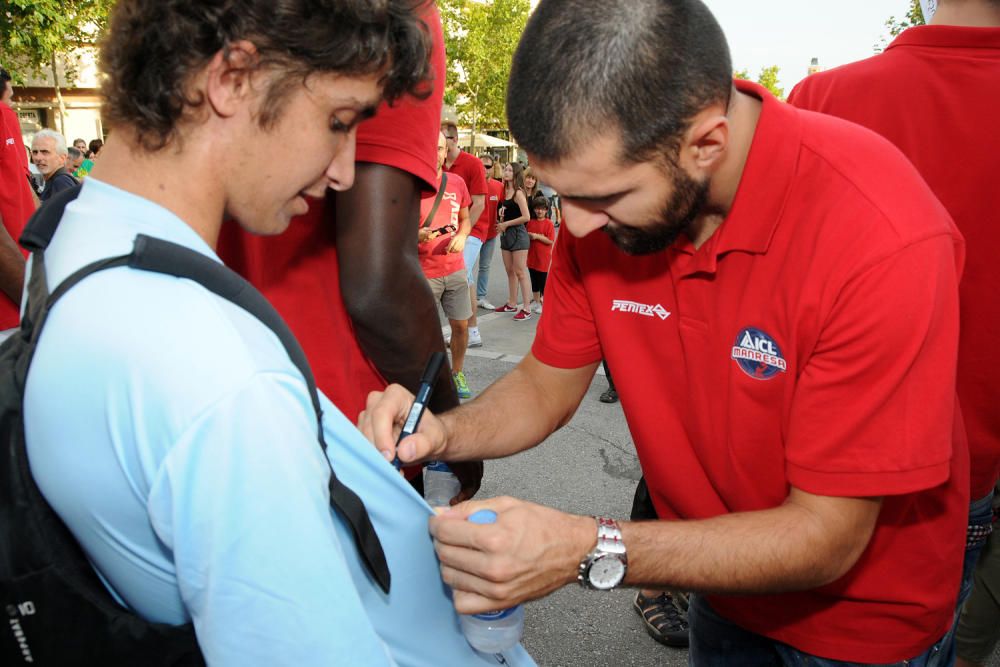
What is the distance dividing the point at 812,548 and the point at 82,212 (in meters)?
1.28

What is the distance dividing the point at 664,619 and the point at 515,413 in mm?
1750

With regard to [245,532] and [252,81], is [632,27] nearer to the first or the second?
[252,81]

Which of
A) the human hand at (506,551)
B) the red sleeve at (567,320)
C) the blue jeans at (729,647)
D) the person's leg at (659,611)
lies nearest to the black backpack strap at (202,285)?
the human hand at (506,551)

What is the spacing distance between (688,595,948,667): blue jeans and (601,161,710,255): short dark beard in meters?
0.94

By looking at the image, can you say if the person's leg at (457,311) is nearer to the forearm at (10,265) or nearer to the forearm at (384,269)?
the forearm at (10,265)

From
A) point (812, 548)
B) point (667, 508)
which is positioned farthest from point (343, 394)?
point (812, 548)

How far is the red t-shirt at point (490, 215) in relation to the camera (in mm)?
8078

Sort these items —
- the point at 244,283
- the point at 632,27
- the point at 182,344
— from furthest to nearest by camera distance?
the point at 632,27, the point at 244,283, the point at 182,344

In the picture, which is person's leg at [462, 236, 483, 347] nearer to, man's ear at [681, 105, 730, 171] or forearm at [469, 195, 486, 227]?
forearm at [469, 195, 486, 227]

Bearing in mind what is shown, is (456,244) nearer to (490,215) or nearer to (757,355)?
(490,215)

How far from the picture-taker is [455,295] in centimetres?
642

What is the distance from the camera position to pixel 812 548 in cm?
135

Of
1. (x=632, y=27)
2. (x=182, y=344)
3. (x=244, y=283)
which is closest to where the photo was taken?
(x=182, y=344)

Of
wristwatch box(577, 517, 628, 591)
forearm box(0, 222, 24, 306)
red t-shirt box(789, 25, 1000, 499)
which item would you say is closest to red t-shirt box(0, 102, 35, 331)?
forearm box(0, 222, 24, 306)
